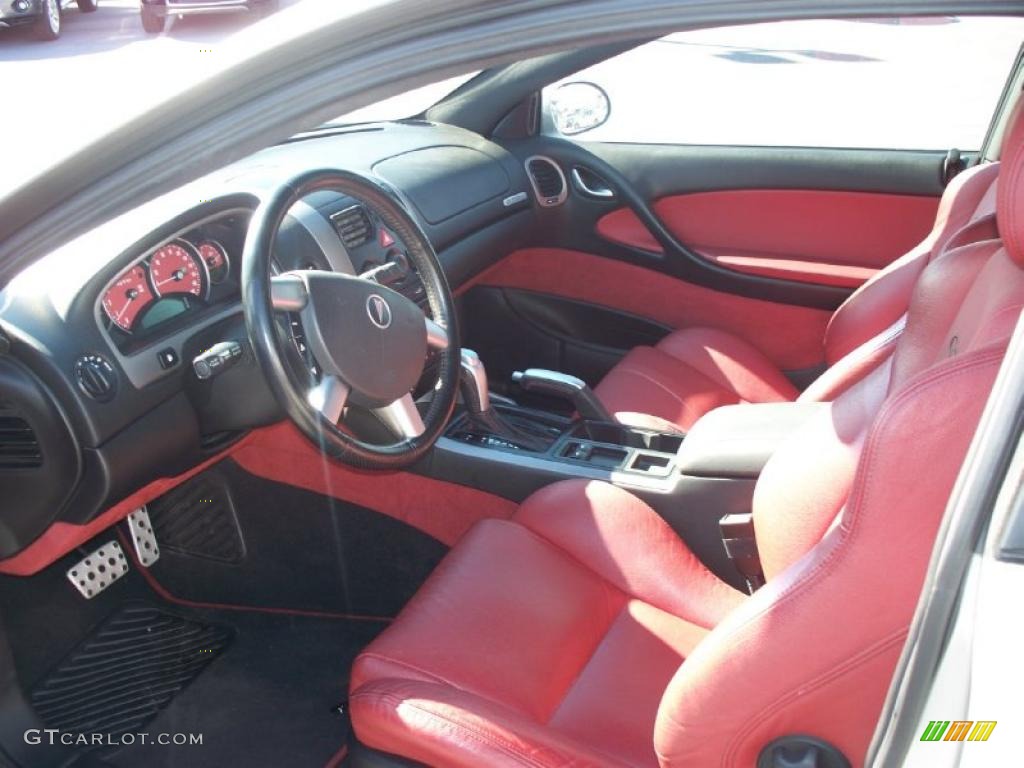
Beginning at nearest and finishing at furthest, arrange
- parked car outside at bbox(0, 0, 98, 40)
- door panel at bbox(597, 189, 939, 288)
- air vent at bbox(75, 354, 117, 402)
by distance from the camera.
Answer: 1. air vent at bbox(75, 354, 117, 402)
2. door panel at bbox(597, 189, 939, 288)
3. parked car outside at bbox(0, 0, 98, 40)

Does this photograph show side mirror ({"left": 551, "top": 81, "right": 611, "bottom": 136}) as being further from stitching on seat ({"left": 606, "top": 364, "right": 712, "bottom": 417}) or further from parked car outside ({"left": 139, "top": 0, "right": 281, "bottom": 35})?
parked car outside ({"left": 139, "top": 0, "right": 281, "bottom": 35})

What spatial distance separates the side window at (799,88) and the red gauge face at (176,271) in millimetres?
1554

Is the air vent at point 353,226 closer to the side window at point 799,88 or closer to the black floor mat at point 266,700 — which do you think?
the black floor mat at point 266,700

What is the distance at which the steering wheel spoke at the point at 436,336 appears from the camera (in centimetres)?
183

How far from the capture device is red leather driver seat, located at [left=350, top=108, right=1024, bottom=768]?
1053 mm

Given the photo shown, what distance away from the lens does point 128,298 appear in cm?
176

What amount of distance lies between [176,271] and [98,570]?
736mm

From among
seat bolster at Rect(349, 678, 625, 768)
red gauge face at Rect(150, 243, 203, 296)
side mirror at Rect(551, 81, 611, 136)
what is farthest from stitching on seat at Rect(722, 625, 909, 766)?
side mirror at Rect(551, 81, 611, 136)

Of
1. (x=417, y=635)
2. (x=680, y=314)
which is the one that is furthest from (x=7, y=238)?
(x=680, y=314)

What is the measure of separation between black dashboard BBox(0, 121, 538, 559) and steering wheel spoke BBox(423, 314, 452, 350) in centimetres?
27

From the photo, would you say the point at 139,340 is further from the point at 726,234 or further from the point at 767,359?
the point at 726,234

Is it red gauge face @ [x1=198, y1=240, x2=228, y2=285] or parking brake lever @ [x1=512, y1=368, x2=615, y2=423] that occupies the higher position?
red gauge face @ [x1=198, y1=240, x2=228, y2=285]

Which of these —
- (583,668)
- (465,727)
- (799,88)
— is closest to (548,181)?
(583,668)

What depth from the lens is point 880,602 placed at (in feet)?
3.48
